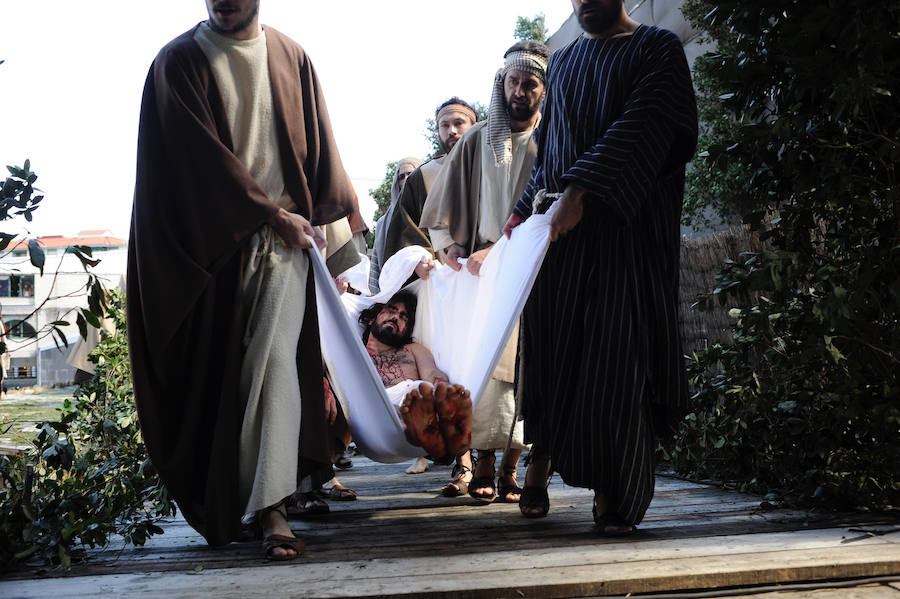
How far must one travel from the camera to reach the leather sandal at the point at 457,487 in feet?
13.4

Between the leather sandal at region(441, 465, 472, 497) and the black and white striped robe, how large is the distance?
88cm

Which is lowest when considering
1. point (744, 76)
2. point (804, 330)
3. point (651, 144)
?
point (804, 330)

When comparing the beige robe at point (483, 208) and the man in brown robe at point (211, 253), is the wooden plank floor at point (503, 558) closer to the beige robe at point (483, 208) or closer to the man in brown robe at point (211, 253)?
the man in brown robe at point (211, 253)

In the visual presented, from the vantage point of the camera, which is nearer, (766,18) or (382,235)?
(766,18)

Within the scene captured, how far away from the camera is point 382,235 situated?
19.3ft

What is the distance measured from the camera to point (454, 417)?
10.8ft

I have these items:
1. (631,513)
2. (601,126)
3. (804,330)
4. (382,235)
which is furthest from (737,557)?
(382,235)

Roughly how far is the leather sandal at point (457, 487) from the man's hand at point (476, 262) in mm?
1026

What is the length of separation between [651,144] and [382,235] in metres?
3.10

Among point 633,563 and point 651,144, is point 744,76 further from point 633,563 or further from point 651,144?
point 633,563

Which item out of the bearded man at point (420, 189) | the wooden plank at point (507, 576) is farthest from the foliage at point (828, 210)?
the bearded man at point (420, 189)

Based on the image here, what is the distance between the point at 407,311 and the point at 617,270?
67.9 inches

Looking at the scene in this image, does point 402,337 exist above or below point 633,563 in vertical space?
above

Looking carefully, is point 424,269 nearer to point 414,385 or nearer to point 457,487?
point 414,385
